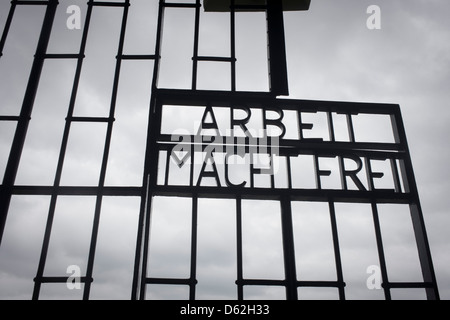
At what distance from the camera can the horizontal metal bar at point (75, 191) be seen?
3084 mm

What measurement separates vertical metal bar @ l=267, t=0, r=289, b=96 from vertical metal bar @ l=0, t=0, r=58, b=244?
2.62 meters

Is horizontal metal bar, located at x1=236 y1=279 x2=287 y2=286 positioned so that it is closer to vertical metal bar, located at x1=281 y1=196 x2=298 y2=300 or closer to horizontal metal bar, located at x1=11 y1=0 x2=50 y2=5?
vertical metal bar, located at x1=281 y1=196 x2=298 y2=300

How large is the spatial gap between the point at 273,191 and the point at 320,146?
2.45 feet

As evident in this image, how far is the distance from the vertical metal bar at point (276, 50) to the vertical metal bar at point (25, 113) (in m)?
2.62

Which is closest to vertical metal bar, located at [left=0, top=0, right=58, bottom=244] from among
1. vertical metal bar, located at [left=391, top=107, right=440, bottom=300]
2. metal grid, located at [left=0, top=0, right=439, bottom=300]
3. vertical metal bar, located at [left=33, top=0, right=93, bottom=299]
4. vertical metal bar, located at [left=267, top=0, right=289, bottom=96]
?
metal grid, located at [left=0, top=0, right=439, bottom=300]

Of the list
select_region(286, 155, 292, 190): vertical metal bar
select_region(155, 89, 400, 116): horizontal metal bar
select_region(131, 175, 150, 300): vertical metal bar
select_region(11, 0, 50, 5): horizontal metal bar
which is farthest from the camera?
select_region(11, 0, 50, 5): horizontal metal bar

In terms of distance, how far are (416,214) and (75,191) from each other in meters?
3.40

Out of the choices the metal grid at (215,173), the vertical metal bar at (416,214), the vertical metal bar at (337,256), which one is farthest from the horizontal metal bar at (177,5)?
the vertical metal bar at (337,256)

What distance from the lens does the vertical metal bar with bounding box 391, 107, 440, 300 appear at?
10.0 ft

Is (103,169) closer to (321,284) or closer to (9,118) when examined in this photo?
(9,118)

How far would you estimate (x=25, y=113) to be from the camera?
338cm

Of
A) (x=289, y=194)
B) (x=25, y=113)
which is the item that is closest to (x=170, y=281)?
(x=289, y=194)
